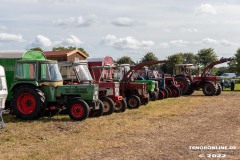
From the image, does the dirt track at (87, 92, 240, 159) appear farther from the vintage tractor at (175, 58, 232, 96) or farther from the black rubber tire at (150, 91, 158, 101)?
the vintage tractor at (175, 58, 232, 96)

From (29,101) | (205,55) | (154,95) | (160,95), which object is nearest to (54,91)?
(29,101)

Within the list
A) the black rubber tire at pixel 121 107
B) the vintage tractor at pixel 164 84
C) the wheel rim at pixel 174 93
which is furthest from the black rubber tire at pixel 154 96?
the black rubber tire at pixel 121 107

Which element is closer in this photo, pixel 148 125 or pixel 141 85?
pixel 148 125

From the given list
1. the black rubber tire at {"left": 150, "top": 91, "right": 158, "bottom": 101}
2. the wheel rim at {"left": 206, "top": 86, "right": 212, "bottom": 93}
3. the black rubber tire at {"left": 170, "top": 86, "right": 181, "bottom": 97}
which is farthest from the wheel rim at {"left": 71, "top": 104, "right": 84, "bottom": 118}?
the wheel rim at {"left": 206, "top": 86, "right": 212, "bottom": 93}

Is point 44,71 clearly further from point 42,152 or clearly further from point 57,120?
point 42,152

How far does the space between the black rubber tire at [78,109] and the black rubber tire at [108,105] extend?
1.59m

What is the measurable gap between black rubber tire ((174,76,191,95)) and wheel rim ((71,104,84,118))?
42.3 ft

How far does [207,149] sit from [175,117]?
4.69 metres

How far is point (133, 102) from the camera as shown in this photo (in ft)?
47.4

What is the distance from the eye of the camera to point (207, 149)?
22.5ft

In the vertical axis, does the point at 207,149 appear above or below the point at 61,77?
below

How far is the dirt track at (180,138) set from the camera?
256 inches

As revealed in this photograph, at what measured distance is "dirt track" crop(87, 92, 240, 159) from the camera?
6.51 m

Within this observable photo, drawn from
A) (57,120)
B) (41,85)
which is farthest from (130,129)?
(41,85)
